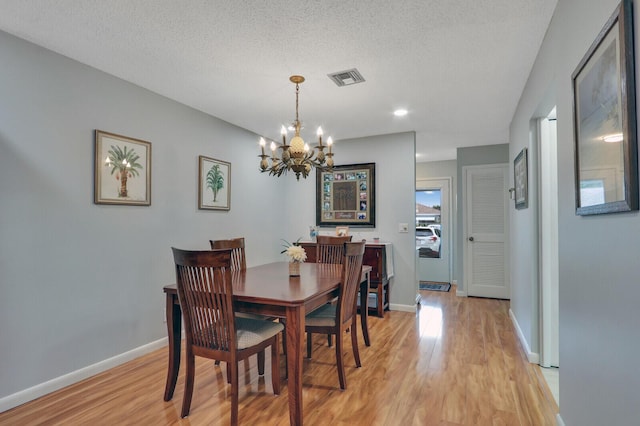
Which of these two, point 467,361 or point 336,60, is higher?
point 336,60

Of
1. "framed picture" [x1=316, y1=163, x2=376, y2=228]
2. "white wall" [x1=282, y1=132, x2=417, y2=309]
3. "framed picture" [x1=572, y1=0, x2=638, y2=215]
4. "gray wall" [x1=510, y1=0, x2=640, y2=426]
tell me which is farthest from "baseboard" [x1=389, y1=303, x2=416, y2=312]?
"framed picture" [x1=572, y1=0, x2=638, y2=215]

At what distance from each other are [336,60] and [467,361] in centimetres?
266

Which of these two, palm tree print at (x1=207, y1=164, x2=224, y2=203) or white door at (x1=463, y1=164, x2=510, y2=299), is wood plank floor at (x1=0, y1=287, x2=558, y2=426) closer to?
palm tree print at (x1=207, y1=164, x2=224, y2=203)

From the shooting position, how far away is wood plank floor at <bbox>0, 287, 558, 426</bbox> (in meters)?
2.00

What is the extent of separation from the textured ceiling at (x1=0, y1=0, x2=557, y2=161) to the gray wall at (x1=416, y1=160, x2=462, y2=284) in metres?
2.84

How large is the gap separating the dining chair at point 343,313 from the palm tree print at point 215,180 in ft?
6.52

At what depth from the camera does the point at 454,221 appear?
20.4 ft

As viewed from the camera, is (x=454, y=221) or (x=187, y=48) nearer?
(x=187, y=48)

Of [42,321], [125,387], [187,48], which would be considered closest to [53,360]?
[42,321]

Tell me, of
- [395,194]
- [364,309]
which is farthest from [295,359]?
[395,194]

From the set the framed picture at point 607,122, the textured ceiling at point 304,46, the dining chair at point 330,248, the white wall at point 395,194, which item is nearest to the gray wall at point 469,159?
the white wall at point 395,194

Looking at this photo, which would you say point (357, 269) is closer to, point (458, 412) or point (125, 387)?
point (458, 412)

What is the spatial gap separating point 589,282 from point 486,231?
4024mm

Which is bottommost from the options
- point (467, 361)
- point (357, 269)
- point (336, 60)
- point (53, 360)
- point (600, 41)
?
point (467, 361)
